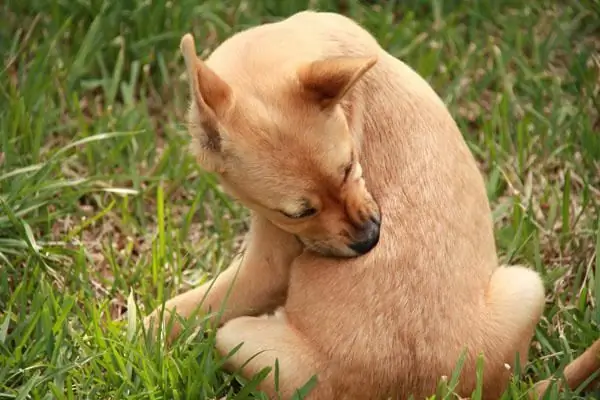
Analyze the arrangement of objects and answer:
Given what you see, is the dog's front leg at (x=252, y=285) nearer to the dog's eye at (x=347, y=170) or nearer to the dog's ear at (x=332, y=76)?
the dog's eye at (x=347, y=170)

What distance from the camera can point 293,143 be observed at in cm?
472

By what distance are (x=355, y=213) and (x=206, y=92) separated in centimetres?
88

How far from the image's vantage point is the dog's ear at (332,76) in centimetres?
464

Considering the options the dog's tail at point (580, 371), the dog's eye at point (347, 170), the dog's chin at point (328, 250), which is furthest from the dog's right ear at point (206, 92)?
the dog's tail at point (580, 371)

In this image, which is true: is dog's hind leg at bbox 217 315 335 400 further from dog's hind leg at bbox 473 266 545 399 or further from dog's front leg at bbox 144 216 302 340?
dog's hind leg at bbox 473 266 545 399

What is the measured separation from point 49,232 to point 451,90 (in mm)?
2854

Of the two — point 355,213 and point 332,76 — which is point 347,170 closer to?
point 355,213

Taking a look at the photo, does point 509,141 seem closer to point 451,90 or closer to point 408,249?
point 451,90

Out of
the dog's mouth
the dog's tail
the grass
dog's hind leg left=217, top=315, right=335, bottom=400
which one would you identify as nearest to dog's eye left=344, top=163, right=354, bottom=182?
the dog's mouth

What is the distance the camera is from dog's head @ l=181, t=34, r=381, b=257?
15.4ft

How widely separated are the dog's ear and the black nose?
23.4 inches

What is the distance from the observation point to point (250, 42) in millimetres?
4996

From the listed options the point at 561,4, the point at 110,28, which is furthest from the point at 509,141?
the point at 110,28

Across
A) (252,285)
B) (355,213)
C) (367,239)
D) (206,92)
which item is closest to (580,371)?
(367,239)
